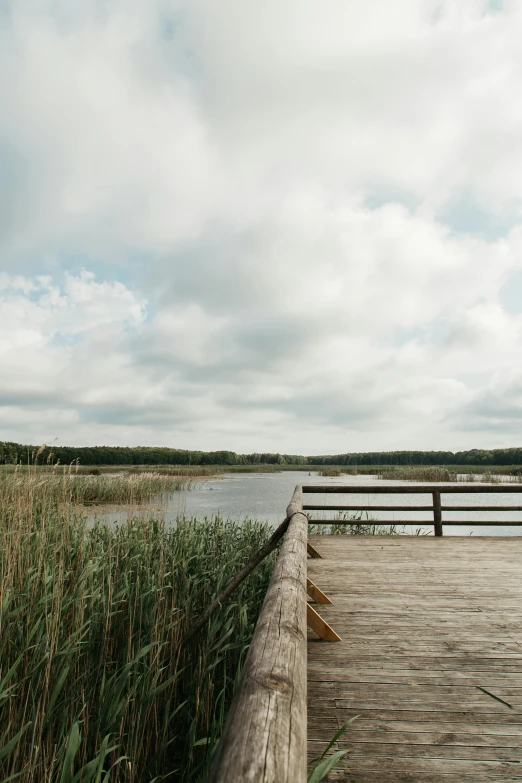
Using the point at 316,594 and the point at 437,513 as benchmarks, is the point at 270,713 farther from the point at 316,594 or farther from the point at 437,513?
the point at 437,513

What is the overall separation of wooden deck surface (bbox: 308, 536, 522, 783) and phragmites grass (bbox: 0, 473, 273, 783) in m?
0.74

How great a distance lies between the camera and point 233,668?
3.80 metres

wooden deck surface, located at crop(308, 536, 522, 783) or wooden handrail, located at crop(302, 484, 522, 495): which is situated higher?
wooden handrail, located at crop(302, 484, 522, 495)

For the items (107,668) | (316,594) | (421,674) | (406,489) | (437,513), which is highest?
(406,489)

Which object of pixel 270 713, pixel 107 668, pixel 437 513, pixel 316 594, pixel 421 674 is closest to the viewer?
pixel 270 713

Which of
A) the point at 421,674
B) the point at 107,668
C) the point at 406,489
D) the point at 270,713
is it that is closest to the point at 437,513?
the point at 406,489

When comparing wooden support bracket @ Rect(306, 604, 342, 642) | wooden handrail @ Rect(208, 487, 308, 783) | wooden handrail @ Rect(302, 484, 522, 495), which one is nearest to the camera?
wooden handrail @ Rect(208, 487, 308, 783)

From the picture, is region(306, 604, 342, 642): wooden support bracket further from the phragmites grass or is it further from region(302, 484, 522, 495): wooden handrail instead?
region(302, 484, 522, 495): wooden handrail

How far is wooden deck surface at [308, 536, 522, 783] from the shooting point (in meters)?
2.07

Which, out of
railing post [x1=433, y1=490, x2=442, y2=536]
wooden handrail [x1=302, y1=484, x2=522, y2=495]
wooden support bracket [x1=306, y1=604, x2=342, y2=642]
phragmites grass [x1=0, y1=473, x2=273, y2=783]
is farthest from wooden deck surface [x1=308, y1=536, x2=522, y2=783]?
railing post [x1=433, y1=490, x2=442, y2=536]

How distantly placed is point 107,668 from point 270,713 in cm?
296

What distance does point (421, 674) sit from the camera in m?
2.82

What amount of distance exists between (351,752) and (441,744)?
422mm

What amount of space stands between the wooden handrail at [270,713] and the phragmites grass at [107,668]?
107cm
